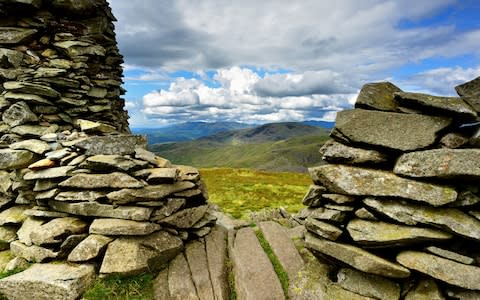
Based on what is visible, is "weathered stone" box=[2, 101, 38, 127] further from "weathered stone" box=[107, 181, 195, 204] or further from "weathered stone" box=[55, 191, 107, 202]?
"weathered stone" box=[107, 181, 195, 204]

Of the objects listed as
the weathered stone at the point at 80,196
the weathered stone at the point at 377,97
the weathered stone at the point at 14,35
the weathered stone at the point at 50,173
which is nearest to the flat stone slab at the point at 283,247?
the weathered stone at the point at 377,97

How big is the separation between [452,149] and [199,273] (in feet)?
41.6

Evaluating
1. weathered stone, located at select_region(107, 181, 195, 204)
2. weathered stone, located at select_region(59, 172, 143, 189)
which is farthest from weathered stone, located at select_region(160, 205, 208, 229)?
weathered stone, located at select_region(59, 172, 143, 189)

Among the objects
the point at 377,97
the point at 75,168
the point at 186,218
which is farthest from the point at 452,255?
the point at 75,168

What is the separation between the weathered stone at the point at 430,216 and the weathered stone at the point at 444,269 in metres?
1.28

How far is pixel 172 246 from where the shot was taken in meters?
15.5

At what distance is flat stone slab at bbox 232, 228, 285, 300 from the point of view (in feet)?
46.3

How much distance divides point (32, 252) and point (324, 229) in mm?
14412

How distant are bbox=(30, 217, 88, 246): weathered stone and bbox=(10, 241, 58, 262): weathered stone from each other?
0.33m

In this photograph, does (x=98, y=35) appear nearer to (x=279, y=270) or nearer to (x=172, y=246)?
(x=172, y=246)

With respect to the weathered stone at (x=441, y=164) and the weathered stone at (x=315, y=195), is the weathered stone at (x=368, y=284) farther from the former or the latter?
the weathered stone at (x=441, y=164)

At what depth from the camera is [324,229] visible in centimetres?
1425

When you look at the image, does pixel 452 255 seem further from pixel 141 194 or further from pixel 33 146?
pixel 33 146

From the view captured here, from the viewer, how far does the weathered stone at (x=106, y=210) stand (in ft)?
48.2
